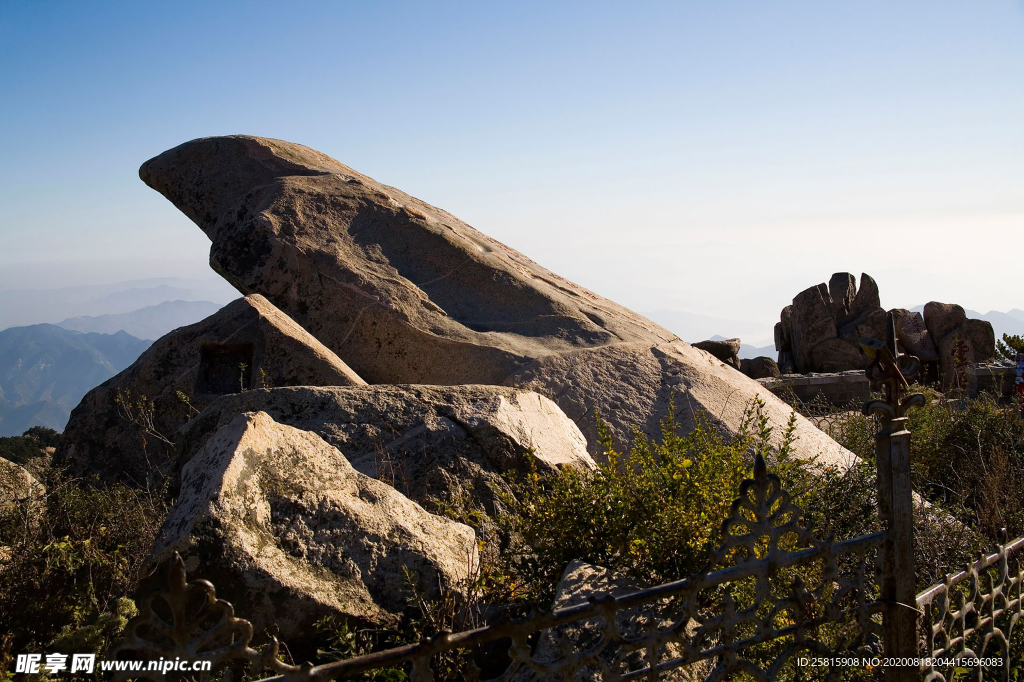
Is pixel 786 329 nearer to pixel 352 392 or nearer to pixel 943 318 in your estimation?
pixel 943 318

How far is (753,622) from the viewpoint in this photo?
7.89 ft

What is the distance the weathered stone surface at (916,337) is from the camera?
53.8 ft

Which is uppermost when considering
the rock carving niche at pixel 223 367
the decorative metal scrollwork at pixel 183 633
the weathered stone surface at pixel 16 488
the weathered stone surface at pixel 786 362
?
the rock carving niche at pixel 223 367

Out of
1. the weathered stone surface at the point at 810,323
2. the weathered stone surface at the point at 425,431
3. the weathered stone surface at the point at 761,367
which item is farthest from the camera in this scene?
the weathered stone surface at the point at 810,323

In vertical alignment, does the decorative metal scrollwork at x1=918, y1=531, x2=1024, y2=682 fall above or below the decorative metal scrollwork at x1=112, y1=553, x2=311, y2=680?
below

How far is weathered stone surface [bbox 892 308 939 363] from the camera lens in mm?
16391

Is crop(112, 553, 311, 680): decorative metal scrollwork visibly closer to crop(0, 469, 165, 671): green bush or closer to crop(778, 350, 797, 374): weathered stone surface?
crop(0, 469, 165, 671): green bush

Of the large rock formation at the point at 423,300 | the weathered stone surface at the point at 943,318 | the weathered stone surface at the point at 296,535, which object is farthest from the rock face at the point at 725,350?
the weathered stone surface at the point at 296,535

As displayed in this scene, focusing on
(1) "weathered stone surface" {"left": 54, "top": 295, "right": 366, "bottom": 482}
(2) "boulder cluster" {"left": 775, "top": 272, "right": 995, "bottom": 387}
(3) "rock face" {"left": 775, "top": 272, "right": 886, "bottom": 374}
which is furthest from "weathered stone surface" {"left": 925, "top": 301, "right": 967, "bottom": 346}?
(1) "weathered stone surface" {"left": 54, "top": 295, "right": 366, "bottom": 482}

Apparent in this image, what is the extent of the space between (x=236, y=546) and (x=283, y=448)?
0.64 m

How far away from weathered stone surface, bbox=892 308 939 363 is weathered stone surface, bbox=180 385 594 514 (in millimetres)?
14026

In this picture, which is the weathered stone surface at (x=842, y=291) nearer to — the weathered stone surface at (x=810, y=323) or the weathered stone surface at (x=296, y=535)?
the weathered stone surface at (x=810, y=323)

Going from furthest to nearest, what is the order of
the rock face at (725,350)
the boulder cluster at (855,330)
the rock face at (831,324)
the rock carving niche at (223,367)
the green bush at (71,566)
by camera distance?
the rock face at (831,324), the boulder cluster at (855,330), the rock face at (725,350), the rock carving niche at (223,367), the green bush at (71,566)

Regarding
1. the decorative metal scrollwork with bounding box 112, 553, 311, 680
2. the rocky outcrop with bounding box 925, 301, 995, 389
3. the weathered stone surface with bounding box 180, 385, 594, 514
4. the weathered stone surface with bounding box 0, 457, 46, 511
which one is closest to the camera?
the decorative metal scrollwork with bounding box 112, 553, 311, 680
